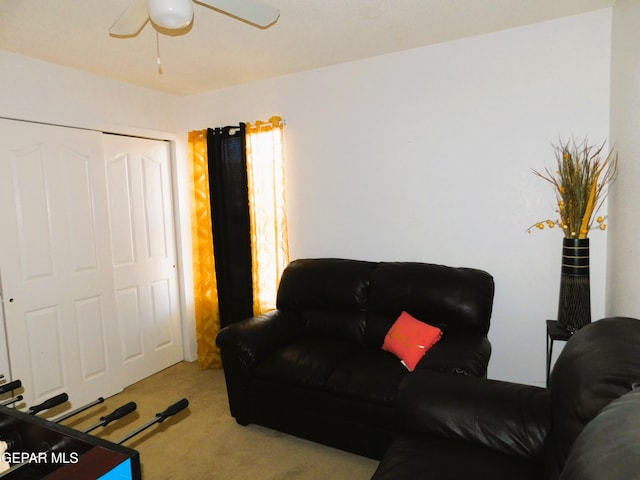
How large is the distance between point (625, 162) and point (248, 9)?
2.01 m

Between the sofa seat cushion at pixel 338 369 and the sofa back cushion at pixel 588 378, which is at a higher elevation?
the sofa back cushion at pixel 588 378

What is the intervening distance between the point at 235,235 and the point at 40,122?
1.60m

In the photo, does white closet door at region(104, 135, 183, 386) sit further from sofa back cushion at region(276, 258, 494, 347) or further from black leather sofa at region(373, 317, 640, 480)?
black leather sofa at region(373, 317, 640, 480)

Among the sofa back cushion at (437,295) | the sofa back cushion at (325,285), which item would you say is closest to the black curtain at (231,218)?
the sofa back cushion at (325,285)

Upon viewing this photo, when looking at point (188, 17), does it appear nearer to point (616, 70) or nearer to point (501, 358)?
point (616, 70)

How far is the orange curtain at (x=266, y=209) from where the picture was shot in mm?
3365

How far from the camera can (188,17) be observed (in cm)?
155

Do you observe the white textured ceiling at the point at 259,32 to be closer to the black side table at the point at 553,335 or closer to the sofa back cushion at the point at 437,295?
the sofa back cushion at the point at 437,295

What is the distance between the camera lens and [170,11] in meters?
1.50

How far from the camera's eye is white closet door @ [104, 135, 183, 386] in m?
3.33

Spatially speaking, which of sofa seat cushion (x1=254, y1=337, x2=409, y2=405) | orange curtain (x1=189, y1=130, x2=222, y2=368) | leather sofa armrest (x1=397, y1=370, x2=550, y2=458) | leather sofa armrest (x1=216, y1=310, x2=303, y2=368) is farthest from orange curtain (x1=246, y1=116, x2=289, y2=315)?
leather sofa armrest (x1=397, y1=370, x2=550, y2=458)

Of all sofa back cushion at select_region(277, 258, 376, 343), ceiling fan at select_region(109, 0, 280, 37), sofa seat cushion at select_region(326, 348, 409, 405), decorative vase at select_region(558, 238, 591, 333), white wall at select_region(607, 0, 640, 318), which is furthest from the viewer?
sofa back cushion at select_region(277, 258, 376, 343)

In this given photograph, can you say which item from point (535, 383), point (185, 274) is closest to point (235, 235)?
point (185, 274)

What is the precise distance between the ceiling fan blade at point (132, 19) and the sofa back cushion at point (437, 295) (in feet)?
6.53
